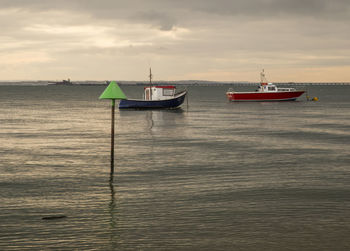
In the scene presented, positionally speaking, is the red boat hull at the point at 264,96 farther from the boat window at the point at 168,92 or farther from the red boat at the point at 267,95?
the boat window at the point at 168,92

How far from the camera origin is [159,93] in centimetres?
7431

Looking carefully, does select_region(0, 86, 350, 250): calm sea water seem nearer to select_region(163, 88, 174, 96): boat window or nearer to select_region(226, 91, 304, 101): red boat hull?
select_region(163, 88, 174, 96): boat window

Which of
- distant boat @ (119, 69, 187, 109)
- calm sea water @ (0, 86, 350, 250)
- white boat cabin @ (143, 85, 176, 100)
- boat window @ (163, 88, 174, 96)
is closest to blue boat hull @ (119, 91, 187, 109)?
distant boat @ (119, 69, 187, 109)


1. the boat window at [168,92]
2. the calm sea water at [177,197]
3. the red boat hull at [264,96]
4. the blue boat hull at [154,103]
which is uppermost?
the boat window at [168,92]

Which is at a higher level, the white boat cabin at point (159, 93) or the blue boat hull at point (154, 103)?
the white boat cabin at point (159, 93)

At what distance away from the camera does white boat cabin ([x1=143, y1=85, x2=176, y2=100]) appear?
7388cm

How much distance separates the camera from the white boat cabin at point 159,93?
73.9 m

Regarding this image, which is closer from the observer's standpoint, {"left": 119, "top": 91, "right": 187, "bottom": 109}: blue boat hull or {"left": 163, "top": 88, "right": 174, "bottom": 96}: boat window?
{"left": 119, "top": 91, "right": 187, "bottom": 109}: blue boat hull

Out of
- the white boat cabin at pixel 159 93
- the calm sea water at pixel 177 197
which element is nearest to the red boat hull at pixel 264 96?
the white boat cabin at pixel 159 93

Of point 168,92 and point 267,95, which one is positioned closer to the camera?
point 168,92

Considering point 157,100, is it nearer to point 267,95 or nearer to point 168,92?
point 168,92

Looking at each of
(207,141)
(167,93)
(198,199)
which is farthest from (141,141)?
(167,93)

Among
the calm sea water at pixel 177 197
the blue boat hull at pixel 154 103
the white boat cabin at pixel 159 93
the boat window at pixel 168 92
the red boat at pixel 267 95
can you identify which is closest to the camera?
the calm sea water at pixel 177 197

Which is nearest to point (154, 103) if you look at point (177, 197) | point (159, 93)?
point (159, 93)
